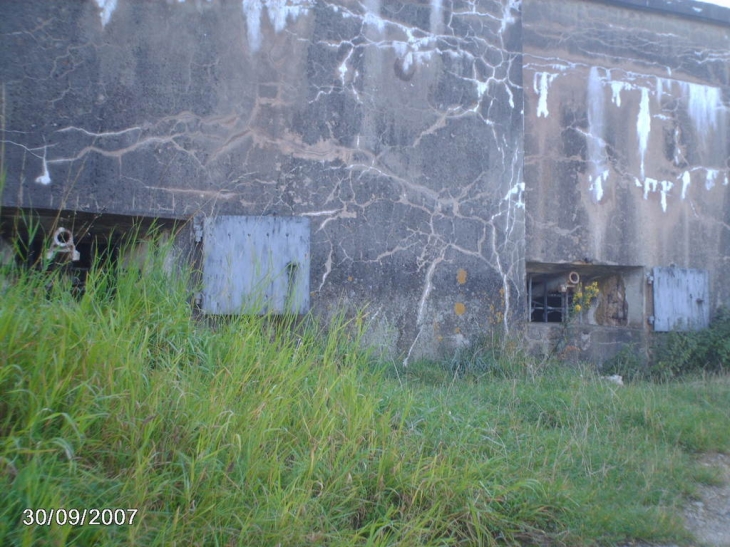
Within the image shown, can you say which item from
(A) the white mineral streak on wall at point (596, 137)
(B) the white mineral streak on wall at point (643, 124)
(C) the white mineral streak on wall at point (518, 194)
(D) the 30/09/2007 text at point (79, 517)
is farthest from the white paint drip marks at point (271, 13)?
(D) the 30/09/2007 text at point (79, 517)

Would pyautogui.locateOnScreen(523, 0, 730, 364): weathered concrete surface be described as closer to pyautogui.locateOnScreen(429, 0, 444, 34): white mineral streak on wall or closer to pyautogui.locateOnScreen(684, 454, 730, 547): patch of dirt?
pyautogui.locateOnScreen(429, 0, 444, 34): white mineral streak on wall

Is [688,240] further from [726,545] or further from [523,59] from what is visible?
[726,545]

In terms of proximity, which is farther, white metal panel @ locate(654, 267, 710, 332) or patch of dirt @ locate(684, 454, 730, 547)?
white metal panel @ locate(654, 267, 710, 332)

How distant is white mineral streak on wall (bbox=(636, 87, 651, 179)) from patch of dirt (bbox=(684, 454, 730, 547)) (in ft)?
14.2

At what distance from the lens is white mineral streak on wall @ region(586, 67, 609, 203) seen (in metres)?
7.23

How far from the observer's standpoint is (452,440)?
359 cm

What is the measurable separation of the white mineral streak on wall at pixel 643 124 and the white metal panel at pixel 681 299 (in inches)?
47.3

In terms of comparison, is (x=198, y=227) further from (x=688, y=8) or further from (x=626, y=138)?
(x=688, y=8)

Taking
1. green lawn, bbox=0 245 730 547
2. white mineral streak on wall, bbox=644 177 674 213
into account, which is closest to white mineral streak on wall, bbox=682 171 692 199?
white mineral streak on wall, bbox=644 177 674 213

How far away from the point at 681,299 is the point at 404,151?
364 cm

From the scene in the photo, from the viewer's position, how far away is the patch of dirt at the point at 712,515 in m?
3.28

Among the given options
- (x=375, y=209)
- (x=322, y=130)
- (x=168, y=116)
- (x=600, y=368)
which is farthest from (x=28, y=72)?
(x=600, y=368)

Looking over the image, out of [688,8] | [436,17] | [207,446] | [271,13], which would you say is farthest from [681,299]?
[207,446]

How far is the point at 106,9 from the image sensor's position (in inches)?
210
